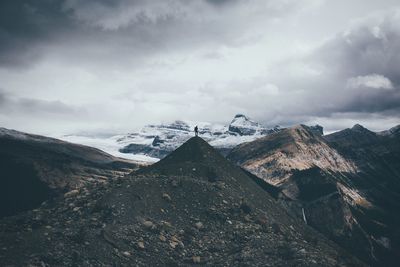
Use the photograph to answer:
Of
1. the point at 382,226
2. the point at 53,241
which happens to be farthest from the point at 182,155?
the point at 382,226

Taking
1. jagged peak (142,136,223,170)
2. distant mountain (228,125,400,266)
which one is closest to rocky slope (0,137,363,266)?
jagged peak (142,136,223,170)

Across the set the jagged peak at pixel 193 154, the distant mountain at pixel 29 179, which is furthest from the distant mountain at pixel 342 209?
the distant mountain at pixel 29 179

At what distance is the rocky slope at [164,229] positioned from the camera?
44.6 m

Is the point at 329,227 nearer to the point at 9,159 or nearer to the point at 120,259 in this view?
the point at 120,259

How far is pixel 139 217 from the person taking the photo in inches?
2160

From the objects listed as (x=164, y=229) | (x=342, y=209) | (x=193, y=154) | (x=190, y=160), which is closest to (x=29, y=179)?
(x=193, y=154)

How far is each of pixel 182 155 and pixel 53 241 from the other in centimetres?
4139

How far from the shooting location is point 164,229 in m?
53.8

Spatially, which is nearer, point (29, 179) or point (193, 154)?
point (193, 154)

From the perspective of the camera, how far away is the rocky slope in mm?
44625

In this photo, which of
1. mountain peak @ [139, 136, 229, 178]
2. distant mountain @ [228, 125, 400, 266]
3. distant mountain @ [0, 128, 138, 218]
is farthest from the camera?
distant mountain @ [0, 128, 138, 218]

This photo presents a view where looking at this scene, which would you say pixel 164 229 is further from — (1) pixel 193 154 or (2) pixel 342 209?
(2) pixel 342 209

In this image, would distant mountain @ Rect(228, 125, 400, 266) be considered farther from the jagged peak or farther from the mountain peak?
the mountain peak

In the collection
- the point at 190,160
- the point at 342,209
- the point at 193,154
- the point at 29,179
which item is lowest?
the point at 342,209
